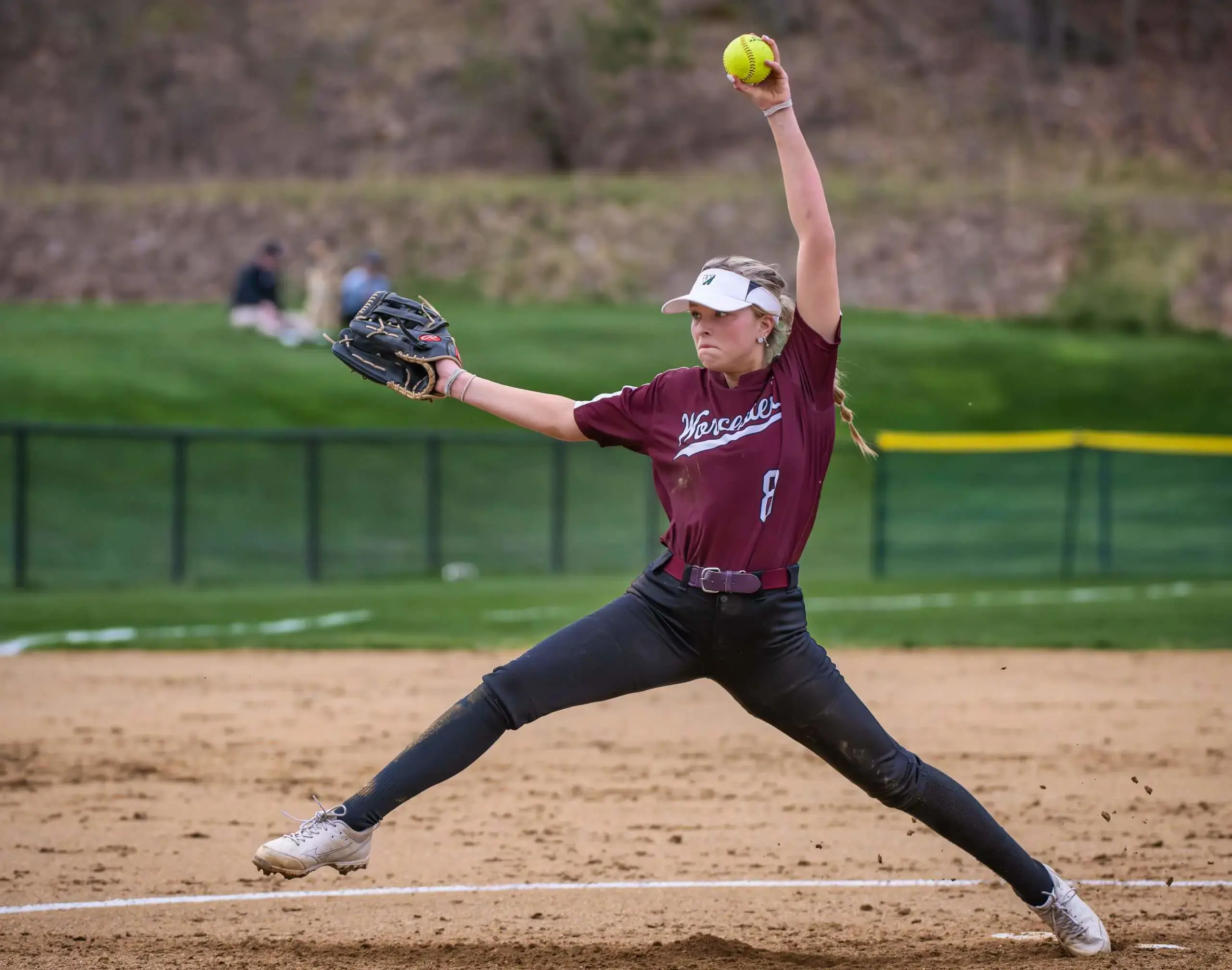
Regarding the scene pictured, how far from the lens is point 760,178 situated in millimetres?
37094

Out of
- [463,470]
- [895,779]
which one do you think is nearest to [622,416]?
[895,779]

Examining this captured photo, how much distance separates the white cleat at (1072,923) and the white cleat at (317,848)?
2.11 m

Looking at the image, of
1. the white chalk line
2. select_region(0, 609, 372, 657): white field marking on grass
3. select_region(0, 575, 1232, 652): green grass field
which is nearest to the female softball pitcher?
the white chalk line

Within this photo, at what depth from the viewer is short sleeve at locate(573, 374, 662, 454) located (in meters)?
4.77

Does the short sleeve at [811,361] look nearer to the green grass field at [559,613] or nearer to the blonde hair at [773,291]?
the blonde hair at [773,291]

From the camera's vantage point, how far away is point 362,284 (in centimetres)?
2436

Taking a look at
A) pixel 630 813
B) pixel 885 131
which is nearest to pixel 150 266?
pixel 885 131

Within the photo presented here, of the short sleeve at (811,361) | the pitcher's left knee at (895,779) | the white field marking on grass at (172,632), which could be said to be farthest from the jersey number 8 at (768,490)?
the white field marking on grass at (172,632)

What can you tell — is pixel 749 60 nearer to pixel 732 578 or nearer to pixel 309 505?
pixel 732 578

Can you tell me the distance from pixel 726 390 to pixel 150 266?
1222 inches

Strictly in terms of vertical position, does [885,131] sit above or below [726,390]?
above

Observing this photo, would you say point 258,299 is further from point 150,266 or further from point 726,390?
point 726,390

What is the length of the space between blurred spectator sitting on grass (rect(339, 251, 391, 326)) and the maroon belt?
63.8 feet

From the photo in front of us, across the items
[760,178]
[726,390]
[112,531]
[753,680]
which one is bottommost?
[112,531]
